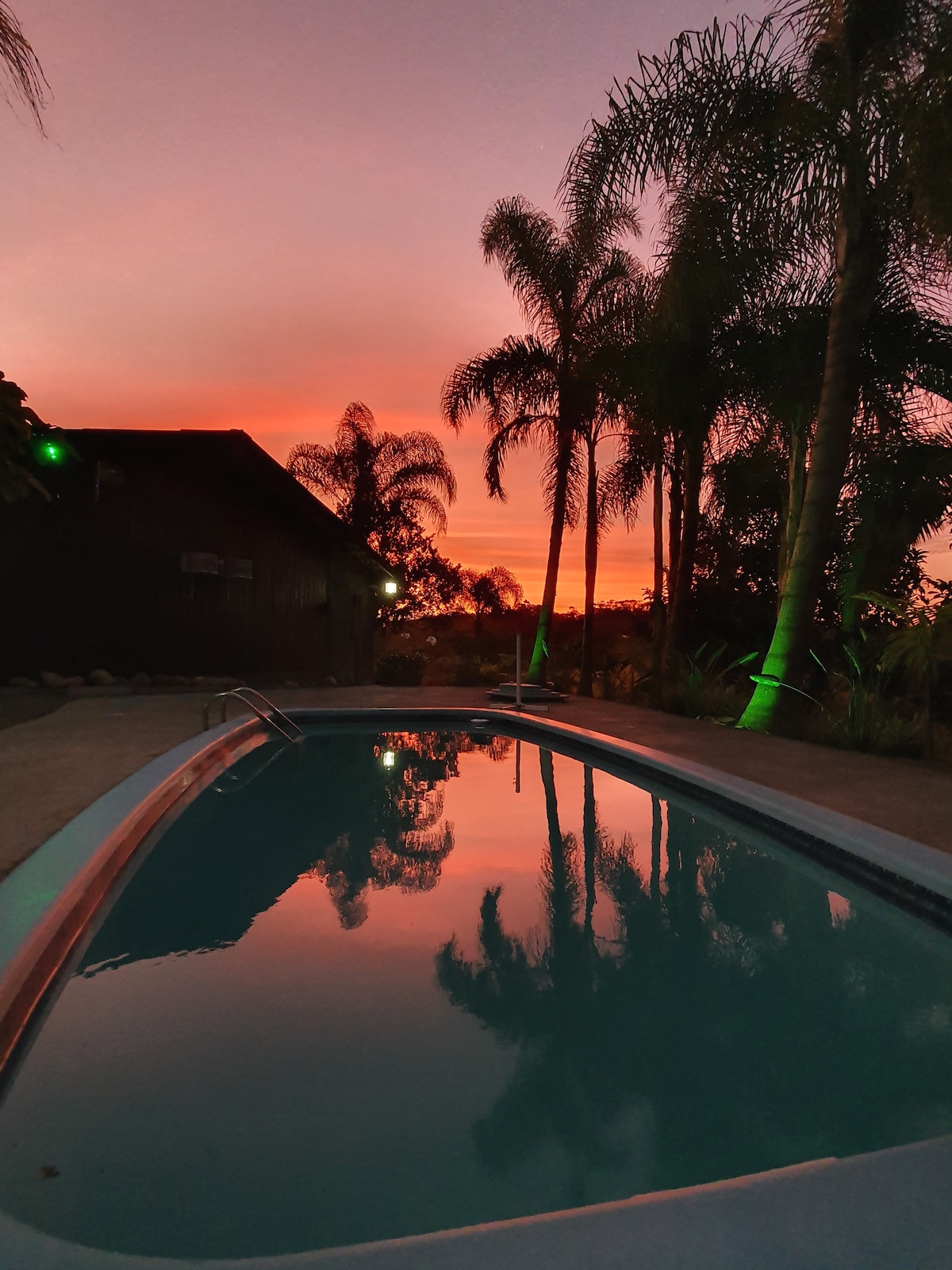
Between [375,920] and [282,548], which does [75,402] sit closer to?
[282,548]

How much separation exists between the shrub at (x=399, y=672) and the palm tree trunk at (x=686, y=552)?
25.1 ft

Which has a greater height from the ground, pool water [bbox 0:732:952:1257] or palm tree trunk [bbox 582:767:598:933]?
palm tree trunk [bbox 582:767:598:933]

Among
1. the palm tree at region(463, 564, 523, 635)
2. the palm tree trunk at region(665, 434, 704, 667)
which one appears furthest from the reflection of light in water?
the palm tree at region(463, 564, 523, 635)

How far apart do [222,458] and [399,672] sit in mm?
7370

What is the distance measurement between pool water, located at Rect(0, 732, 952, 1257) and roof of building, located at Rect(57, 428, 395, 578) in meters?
11.1

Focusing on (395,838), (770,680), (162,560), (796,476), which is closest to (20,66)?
(395,838)

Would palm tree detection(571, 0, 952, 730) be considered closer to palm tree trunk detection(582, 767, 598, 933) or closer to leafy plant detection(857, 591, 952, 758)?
leafy plant detection(857, 591, 952, 758)

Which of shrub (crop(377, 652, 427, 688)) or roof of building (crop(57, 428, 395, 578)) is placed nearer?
roof of building (crop(57, 428, 395, 578))

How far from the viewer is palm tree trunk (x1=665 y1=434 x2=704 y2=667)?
50.9ft

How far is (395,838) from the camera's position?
7.20 meters

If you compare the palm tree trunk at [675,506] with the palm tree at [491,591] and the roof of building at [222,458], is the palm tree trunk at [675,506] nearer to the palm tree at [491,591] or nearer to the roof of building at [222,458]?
the roof of building at [222,458]

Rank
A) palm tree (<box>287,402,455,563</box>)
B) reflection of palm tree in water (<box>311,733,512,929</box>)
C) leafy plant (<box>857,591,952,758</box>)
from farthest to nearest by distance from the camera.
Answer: palm tree (<box>287,402,455,563</box>) → leafy plant (<box>857,591,952,758</box>) → reflection of palm tree in water (<box>311,733,512,929</box>)

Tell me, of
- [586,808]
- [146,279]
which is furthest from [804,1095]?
[146,279]

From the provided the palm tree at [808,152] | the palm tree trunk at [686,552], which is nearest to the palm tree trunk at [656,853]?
the palm tree at [808,152]
